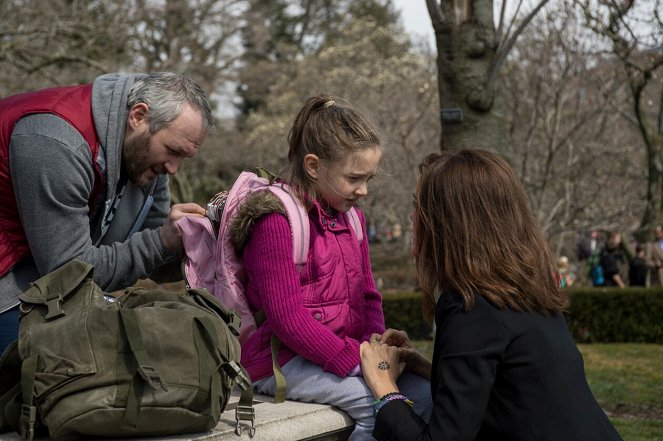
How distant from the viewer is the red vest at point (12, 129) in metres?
2.74

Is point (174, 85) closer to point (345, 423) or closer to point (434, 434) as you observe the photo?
point (345, 423)

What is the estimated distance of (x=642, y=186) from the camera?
22672 millimetres

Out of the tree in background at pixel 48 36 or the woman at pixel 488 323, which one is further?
the tree in background at pixel 48 36

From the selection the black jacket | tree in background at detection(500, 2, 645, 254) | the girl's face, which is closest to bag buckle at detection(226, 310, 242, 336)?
the black jacket

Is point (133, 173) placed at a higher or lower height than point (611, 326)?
higher

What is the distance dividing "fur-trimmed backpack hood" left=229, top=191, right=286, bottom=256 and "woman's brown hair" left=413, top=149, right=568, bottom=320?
485 millimetres

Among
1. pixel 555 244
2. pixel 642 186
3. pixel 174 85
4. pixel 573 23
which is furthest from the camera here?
pixel 642 186

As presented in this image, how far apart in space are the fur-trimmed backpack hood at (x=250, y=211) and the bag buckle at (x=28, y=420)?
2.96 feet

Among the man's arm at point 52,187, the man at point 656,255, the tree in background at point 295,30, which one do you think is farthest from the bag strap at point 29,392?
the tree in background at point 295,30

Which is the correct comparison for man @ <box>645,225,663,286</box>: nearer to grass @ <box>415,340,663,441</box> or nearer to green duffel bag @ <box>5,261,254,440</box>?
grass @ <box>415,340,663,441</box>

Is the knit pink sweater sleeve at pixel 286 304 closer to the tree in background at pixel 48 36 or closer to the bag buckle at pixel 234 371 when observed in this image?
the bag buckle at pixel 234 371

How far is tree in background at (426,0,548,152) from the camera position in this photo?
6.54 metres

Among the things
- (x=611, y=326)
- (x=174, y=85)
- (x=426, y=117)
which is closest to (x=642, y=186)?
(x=426, y=117)

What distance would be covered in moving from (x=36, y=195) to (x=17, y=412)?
2.40 ft
